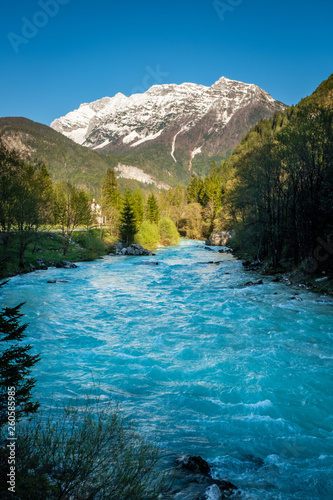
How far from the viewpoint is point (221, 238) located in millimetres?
71625

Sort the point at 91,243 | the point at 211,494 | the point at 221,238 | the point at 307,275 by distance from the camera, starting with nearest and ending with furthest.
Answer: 1. the point at 211,494
2. the point at 307,275
3. the point at 91,243
4. the point at 221,238

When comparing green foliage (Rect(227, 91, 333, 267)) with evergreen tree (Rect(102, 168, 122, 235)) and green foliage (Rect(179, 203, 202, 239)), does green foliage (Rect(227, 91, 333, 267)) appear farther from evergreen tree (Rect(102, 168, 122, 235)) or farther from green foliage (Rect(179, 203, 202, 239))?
green foliage (Rect(179, 203, 202, 239))

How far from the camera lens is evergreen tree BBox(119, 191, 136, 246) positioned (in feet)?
196

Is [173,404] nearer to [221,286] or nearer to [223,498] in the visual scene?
[223,498]

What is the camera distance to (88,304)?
2103 centimetres

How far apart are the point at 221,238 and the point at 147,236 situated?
783 inches

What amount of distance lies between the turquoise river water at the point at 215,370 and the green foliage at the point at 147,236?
127 ft

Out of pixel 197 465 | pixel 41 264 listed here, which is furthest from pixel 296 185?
pixel 41 264

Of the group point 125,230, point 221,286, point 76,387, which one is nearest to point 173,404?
point 76,387

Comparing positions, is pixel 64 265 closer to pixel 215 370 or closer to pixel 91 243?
pixel 91 243

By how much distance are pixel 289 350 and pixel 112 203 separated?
2609 inches

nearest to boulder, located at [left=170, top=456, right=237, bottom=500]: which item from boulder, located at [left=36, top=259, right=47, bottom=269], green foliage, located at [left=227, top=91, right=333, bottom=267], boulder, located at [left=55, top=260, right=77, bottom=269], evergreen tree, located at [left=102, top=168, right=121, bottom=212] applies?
green foliage, located at [left=227, top=91, right=333, bottom=267]

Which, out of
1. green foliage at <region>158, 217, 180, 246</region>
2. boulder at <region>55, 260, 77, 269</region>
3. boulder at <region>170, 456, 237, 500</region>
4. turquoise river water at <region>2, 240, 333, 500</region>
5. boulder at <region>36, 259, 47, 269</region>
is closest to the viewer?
boulder at <region>170, 456, 237, 500</region>

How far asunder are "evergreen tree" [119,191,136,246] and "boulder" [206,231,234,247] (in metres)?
22.0
